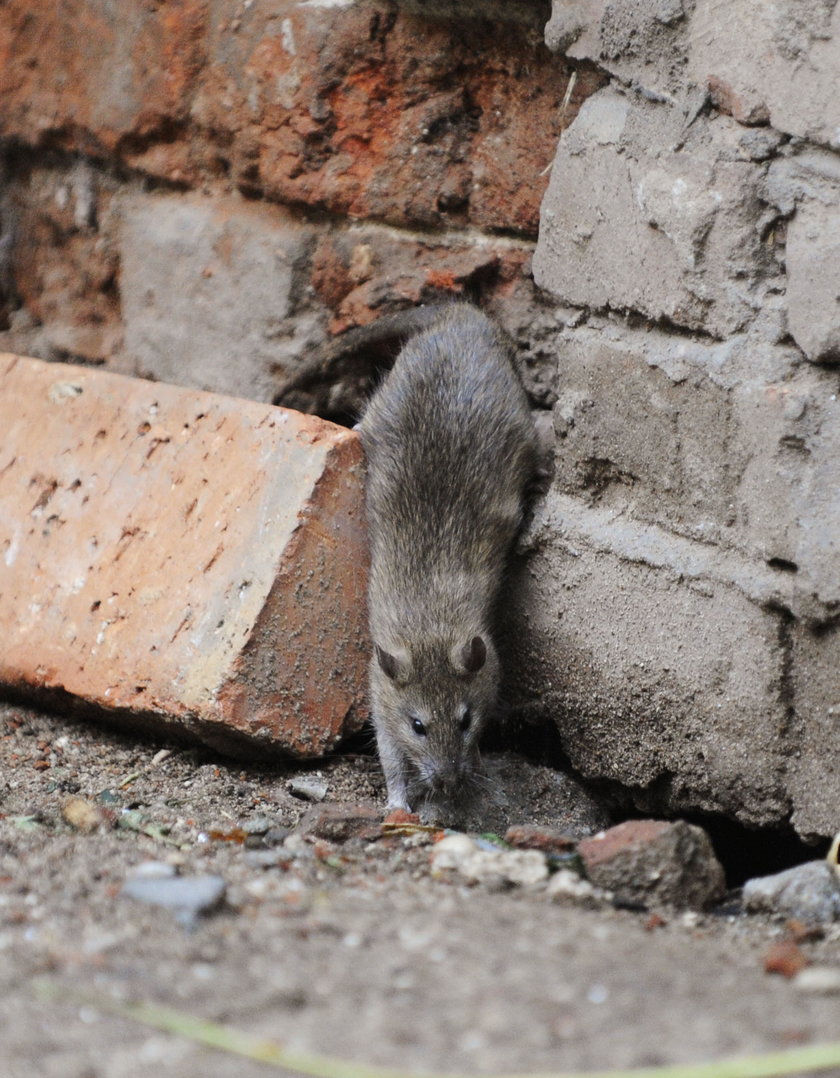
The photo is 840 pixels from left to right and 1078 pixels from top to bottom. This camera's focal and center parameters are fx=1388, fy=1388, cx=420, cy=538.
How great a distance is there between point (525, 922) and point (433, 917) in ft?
0.59

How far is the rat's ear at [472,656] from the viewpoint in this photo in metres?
4.48

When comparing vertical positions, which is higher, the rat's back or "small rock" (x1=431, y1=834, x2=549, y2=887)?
the rat's back

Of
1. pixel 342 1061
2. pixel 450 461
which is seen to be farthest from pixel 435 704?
pixel 342 1061

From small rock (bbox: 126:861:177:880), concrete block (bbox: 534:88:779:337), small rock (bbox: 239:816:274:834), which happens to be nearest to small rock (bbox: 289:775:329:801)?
small rock (bbox: 239:816:274:834)

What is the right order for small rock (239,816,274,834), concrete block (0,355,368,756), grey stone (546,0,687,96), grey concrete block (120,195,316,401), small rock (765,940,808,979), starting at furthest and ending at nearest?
grey concrete block (120,195,316,401) < concrete block (0,355,368,756) < small rock (239,816,274,834) < grey stone (546,0,687,96) < small rock (765,940,808,979)

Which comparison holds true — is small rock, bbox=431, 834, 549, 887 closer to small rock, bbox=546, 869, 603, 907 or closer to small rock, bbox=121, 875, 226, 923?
small rock, bbox=546, 869, 603, 907

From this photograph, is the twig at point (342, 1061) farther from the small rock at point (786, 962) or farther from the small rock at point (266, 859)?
the small rock at point (266, 859)

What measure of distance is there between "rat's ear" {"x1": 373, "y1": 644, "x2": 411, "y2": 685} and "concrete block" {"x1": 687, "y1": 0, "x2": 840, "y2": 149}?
2043 millimetres

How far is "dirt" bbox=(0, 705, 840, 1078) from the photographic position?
2160mm

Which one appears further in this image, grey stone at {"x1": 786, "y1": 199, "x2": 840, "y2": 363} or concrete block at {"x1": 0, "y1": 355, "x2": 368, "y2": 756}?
concrete block at {"x1": 0, "y1": 355, "x2": 368, "y2": 756}

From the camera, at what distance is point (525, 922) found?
272 centimetres

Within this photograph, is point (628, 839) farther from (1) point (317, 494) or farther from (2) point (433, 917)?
(1) point (317, 494)

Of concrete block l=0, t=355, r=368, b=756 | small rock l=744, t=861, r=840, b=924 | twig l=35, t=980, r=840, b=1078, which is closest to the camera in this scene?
twig l=35, t=980, r=840, b=1078

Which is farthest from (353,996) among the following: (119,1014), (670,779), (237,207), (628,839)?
(237,207)
